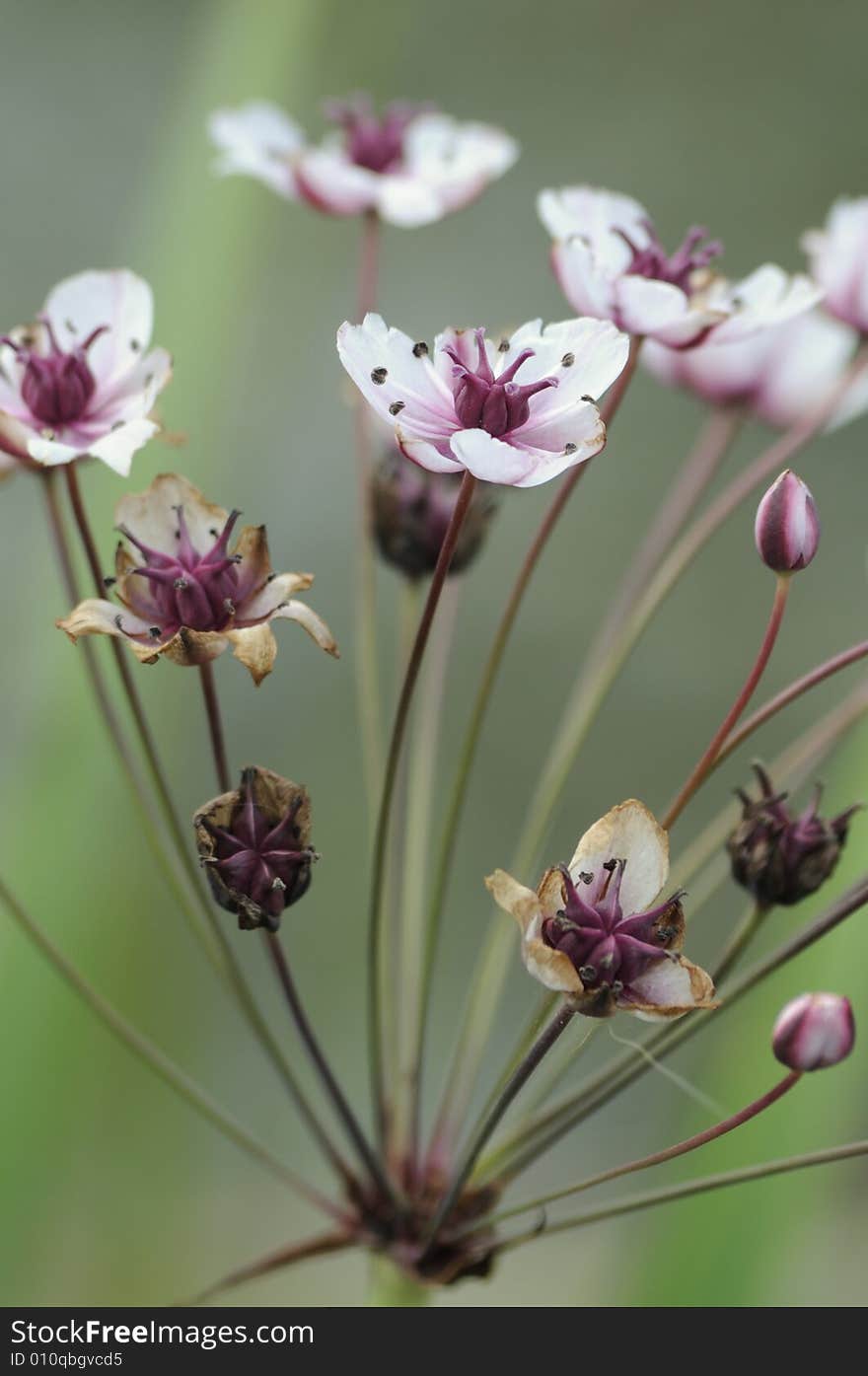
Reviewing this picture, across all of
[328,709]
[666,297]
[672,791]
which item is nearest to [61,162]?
[328,709]

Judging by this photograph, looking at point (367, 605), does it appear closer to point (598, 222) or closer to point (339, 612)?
point (598, 222)

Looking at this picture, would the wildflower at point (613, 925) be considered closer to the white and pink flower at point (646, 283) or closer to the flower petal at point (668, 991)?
the flower petal at point (668, 991)

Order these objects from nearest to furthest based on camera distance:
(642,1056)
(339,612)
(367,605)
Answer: (642,1056), (367,605), (339,612)

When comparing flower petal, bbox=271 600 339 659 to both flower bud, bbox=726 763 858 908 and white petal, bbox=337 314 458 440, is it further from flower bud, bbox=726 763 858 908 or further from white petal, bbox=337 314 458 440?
flower bud, bbox=726 763 858 908

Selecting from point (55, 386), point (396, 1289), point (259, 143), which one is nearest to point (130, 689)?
point (55, 386)

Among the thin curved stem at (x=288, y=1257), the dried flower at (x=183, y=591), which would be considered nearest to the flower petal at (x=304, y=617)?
the dried flower at (x=183, y=591)

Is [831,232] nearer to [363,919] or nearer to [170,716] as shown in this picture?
[170,716]

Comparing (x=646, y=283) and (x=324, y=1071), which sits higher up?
(x=646, y=283)

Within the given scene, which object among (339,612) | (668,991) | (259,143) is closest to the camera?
(668,991)

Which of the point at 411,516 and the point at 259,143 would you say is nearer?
the point at 411,516

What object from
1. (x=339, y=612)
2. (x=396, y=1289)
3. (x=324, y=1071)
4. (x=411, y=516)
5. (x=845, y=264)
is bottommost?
(x=339, y=612)
